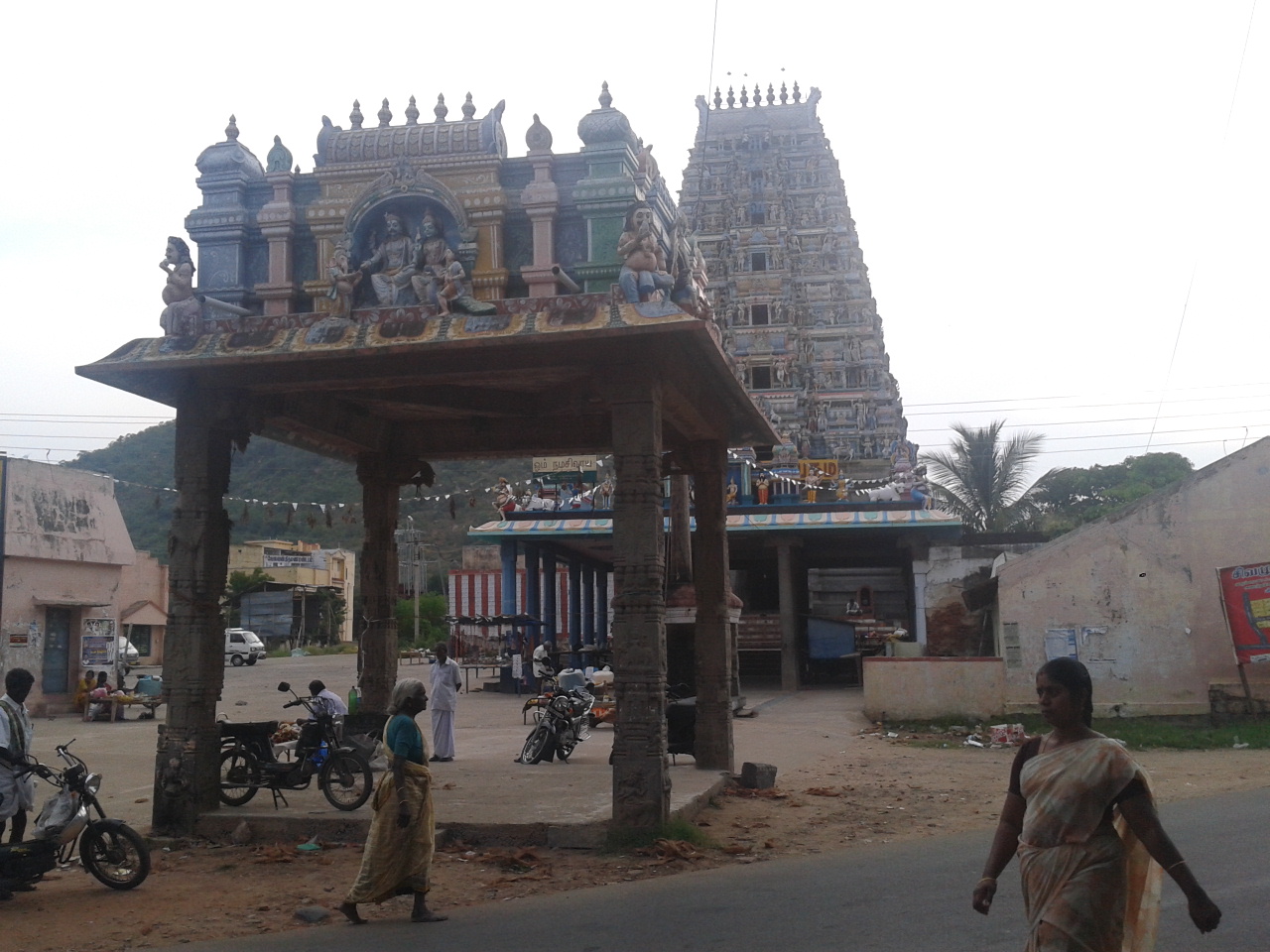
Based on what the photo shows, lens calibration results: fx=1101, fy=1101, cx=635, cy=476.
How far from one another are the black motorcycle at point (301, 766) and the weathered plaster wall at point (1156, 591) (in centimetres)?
1337

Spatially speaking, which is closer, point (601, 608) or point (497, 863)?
point (497, 863)

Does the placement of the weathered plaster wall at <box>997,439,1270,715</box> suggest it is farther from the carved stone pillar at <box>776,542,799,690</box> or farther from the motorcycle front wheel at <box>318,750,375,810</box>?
the motorcycle front wheel at <box>318,750,375,810</box>

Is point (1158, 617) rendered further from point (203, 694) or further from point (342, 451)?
point (203, 694)

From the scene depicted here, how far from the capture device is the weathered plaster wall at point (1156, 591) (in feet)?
62.3

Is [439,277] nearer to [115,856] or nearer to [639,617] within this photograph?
[639,617]

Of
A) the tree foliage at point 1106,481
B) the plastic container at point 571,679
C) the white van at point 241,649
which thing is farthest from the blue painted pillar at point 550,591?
the tree foliage at point 1106,481

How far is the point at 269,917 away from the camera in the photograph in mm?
6781

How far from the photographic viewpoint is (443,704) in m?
13.8

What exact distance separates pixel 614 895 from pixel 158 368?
5.63m

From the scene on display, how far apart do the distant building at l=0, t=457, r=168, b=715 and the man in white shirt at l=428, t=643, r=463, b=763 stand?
1314 cm

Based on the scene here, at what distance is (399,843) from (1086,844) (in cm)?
427

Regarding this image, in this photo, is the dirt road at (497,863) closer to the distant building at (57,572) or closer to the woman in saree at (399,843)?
the woman in saree at (399,843)

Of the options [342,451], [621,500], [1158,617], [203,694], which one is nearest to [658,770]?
[621,500]

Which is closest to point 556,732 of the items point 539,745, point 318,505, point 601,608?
point 539,745
